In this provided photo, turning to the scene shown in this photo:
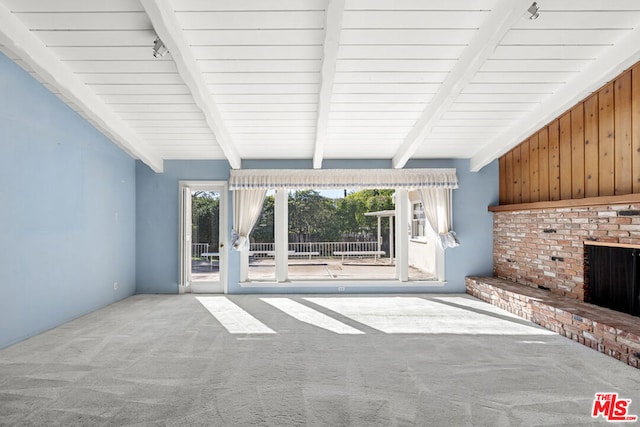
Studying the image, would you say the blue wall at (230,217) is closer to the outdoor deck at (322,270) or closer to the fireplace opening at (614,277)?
the outdoor deck at (322,270)

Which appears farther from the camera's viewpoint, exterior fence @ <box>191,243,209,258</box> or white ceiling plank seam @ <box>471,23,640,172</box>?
exterior fence @ <box>191,243,209,258</box>

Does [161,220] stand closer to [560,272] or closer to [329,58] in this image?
[329,58]

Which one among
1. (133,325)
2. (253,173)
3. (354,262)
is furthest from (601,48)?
(354,262)

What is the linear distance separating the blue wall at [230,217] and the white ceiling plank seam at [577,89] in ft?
3.16

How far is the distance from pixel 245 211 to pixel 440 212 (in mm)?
3269

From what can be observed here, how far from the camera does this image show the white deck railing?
6844 millimetres

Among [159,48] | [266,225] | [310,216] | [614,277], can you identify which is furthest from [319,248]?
[159,48]

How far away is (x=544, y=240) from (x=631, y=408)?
10.0ft

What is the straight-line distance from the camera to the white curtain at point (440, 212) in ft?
21.2

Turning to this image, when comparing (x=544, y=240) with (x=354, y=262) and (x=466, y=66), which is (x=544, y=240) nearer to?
(x=466, y=66)

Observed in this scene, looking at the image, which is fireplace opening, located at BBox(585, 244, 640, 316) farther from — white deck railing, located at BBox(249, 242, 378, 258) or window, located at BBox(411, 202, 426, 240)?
white deck railing, located at BBox(249, 242, 378, 258)

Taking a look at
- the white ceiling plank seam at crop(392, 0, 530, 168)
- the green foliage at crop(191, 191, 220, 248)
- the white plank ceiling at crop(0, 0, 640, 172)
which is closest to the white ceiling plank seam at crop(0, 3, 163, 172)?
the white plank ceiling at crop(0, 0, 640, 172)

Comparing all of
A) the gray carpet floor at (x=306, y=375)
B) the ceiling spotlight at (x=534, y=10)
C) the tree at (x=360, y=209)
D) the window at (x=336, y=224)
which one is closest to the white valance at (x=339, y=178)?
the window at (x=336, y=224)

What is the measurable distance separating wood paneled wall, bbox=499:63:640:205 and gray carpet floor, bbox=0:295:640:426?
69.5 inches
